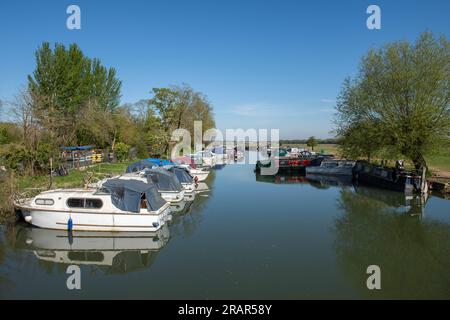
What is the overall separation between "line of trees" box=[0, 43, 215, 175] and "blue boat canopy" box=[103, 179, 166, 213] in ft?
32.2

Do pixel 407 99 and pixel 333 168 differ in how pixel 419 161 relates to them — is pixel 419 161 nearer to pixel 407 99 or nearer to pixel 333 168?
pixel 407 99

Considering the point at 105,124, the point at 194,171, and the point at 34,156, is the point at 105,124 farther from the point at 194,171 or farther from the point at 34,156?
the point at 34,156

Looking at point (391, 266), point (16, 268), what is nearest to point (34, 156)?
point (16, 268)

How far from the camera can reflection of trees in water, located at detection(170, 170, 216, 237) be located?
15.9 m

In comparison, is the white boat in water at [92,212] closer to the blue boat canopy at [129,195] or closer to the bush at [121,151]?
the blue boat canopy at [129,195]

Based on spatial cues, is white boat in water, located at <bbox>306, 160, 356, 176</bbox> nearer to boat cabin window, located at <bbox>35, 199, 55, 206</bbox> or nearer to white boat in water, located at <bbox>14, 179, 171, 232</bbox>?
white boat in water, located at <bbox>14, 179, 171, 232</bbox>

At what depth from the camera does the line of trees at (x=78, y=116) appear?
76.0 feet

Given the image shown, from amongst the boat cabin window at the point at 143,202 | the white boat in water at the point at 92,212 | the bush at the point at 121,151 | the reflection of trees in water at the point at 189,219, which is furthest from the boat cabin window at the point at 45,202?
the bush at the point at 121,151

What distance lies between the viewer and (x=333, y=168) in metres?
38.6

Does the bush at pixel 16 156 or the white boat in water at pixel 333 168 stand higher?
the bush at pixel 16 156

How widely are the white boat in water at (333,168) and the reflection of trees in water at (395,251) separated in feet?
57.2

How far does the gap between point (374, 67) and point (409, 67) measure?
285 centimetres

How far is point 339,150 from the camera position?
34.0 metres

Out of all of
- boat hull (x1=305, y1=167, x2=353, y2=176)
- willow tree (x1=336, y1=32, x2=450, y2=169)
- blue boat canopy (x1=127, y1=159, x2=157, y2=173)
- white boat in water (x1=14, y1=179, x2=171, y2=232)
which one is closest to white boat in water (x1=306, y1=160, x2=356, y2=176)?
boat hull (x1=305, y1=167, x2=353, y2=176)
